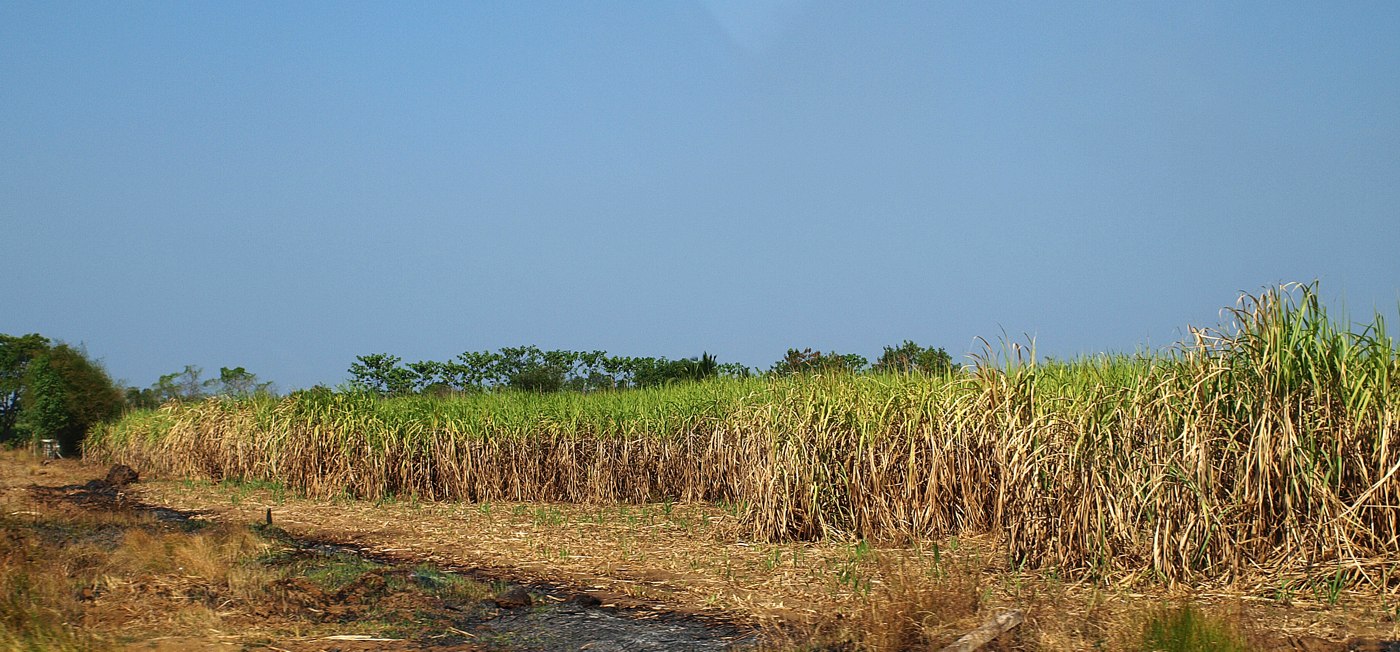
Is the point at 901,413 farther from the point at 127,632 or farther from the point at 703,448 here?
the point at 127,632

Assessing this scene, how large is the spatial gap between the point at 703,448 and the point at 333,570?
7102mm

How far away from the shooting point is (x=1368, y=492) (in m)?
6.45

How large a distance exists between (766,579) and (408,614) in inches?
110

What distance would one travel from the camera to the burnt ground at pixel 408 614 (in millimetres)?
6023

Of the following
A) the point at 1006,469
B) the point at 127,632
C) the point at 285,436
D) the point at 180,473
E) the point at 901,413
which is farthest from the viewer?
the point at 180,473

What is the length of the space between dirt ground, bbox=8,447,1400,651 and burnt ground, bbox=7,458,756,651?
107 millimetres

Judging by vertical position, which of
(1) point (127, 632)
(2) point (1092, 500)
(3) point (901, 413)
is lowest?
(1) point (127, 632)

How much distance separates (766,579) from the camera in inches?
309

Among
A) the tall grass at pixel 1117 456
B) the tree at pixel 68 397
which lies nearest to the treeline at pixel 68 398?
the tree at pixel 68 397

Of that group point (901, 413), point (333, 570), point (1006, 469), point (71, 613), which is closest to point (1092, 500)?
point (1006, 469)

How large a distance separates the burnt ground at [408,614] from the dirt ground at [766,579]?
107 mm

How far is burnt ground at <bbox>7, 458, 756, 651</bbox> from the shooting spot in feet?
19.8

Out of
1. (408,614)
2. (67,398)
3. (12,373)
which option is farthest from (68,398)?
(408,614)

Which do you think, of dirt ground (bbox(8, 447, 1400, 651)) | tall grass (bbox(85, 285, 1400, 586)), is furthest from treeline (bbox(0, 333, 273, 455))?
tall grass (bbox(85, 285, 1400, 586))
